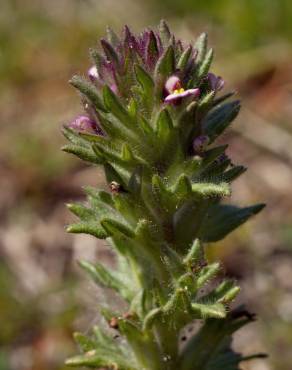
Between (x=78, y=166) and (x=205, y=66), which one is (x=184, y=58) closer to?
(x=205, y=66)

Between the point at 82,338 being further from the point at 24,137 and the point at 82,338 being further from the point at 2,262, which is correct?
the point at 24,137

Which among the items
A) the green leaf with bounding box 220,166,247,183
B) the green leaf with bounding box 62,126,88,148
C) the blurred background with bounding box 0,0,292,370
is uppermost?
the blurred background with bounding box 0,0,292,370

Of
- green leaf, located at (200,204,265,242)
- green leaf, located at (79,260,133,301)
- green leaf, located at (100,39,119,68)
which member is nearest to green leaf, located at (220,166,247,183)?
green leaf, located at (200,204,265,242)

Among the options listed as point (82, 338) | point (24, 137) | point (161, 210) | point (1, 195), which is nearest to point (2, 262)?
point (1, 195)

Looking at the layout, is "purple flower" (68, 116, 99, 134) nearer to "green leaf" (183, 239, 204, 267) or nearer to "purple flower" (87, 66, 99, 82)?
"purple flower" (87, 66, 99, 82)

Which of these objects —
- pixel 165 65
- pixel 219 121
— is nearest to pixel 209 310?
pixel 219 121

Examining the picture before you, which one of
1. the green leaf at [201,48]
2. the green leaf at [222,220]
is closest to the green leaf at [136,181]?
the green leaf at [222,220]
